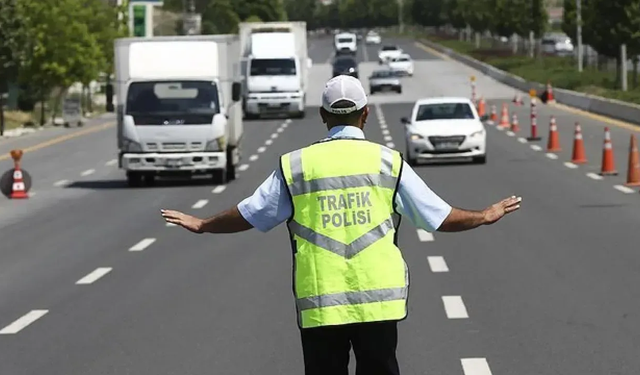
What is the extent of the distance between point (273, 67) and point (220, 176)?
27877 mm

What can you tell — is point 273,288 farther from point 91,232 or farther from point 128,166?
point 128,166

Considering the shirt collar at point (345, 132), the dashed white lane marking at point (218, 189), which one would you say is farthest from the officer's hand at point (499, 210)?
the dashed white lane marking at point (218, 189)

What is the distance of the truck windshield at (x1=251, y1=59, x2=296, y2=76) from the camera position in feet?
184

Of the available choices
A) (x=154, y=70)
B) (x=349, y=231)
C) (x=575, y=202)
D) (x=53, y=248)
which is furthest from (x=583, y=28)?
(x=349, y=231)

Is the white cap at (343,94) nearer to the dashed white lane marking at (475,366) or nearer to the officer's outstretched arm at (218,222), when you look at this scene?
the officer's outstretched arm at (218,222)

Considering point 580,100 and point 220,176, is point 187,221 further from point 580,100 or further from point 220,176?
point 580,100

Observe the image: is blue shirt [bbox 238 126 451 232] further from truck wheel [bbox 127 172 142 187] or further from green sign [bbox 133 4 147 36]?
green sign [bbox 133 4 147 36]

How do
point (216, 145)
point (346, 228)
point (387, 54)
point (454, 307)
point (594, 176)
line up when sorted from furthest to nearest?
point (387, 54) < point (216, 145) < point (594, 176) < point (454, 307) < point (346, 228)

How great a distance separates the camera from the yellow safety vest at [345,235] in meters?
5.73

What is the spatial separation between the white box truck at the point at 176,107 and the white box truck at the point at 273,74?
83.9 feet

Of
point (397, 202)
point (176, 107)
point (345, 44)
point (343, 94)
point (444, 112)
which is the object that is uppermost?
point (343, 94)

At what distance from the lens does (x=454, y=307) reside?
12656 millimetres

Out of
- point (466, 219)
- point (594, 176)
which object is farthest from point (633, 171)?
point (466, 219)

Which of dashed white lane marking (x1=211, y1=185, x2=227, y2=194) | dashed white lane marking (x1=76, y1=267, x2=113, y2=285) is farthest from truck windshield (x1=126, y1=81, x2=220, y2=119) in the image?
dashed white lane marking (x1=76, y1=267, x2=113, y2=285)
